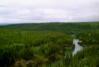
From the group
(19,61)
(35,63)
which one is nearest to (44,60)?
(35,63)

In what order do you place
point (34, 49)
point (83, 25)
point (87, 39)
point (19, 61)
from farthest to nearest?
point (83, 25) → point (87, 39) → point (34, 49) → point (19, 61)

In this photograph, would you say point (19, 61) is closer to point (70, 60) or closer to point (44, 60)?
point (44, 60)

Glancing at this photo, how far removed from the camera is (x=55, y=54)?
47.0 feet

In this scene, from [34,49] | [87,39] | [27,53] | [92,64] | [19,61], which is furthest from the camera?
→ [87,39]

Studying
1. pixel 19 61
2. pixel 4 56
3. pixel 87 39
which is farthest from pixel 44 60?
pixel 87 39

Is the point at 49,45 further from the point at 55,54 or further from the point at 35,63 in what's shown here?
the point at 35,63

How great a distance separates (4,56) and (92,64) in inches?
210

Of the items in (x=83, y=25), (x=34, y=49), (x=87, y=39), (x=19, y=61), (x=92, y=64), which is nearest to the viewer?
(x=92, y=64)

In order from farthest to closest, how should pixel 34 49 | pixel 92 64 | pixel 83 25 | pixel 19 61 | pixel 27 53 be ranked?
pixel 83 25 < pixel 34 49 < pixel 27 53 < pixel 19 61 < pixel 92 64

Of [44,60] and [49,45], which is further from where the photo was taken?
[49,45]

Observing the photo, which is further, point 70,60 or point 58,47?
point 58,47

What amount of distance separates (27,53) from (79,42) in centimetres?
669

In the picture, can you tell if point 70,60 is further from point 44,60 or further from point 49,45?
point 49,45

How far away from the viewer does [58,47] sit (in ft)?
49.3
